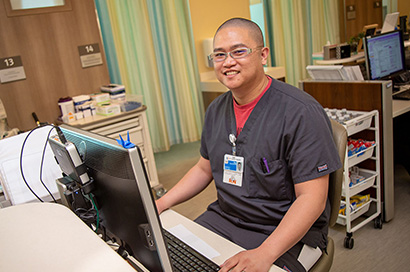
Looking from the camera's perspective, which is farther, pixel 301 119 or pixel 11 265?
pixel 301 119

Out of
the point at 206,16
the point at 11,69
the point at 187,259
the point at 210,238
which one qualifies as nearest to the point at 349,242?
the point at 210,238

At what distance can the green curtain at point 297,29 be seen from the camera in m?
5.39

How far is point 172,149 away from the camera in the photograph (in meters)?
4.68

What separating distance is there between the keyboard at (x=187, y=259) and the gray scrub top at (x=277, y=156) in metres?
0.33

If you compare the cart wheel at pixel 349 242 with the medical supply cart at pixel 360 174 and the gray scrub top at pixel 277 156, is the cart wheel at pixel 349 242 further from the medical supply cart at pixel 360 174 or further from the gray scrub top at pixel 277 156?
the gray scrub top at pixel 277 156

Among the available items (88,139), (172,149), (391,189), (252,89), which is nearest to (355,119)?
(391,189)

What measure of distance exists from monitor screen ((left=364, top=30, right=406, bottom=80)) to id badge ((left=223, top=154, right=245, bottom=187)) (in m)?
1.63

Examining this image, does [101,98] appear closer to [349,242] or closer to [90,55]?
[90,55]

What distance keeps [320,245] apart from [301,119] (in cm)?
46

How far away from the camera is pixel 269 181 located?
1.31 m

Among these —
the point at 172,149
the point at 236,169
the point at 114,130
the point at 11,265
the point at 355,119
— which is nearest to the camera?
the point at 11,265

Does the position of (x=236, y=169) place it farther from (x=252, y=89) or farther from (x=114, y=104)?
(x=114, y=104)

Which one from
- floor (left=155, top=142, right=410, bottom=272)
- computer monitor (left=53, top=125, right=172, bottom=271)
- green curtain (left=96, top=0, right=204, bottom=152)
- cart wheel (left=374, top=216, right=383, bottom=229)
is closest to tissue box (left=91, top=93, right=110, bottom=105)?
green curtain (left=96, top=0, right=204, bottom=152)

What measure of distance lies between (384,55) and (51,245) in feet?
8.55
